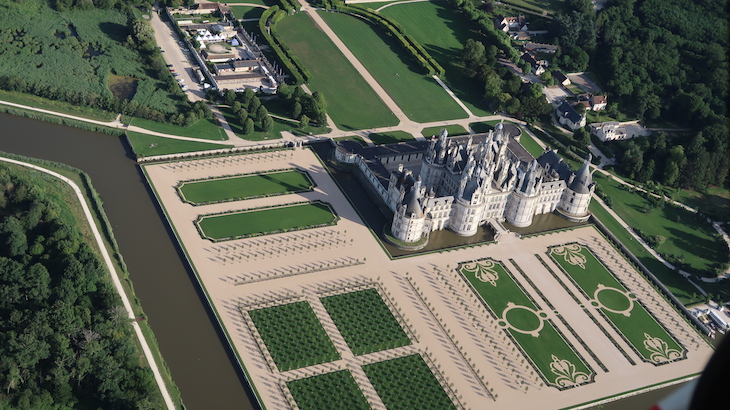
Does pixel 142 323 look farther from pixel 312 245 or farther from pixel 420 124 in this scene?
pixel 420 124

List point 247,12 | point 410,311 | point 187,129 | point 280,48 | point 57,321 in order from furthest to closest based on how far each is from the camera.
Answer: point 247,12
point 280,48
point 187,129
point 410,311
point 57,321

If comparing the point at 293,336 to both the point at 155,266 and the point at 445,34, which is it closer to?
the point at 155,266

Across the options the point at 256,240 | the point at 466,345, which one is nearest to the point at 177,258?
the point at 256,240

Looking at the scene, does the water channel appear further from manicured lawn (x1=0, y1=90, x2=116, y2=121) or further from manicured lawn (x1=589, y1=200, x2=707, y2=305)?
manicured lawn (x1=589, y1=200, x2=707, y2=305)

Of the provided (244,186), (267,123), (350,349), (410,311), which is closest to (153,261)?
(244,186)

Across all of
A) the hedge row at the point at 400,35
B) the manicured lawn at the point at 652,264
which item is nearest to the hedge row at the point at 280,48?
the hedge row at the point at 400,35

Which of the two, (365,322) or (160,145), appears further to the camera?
(160,145)

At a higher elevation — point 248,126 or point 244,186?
point 248,126

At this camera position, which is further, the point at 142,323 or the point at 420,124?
the point at 420,124
